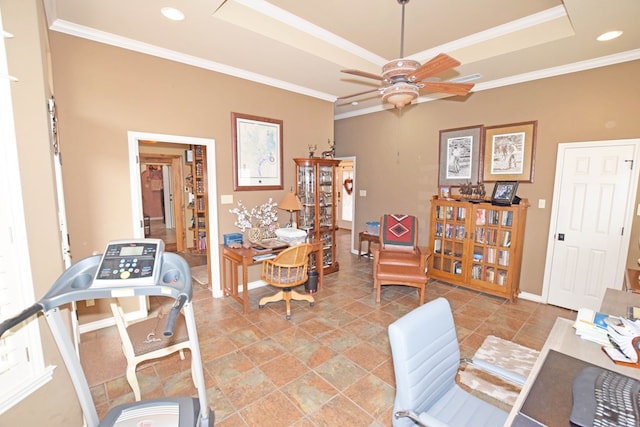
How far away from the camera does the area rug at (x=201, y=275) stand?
4.49m

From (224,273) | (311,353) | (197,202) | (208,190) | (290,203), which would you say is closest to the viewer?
(311,353)

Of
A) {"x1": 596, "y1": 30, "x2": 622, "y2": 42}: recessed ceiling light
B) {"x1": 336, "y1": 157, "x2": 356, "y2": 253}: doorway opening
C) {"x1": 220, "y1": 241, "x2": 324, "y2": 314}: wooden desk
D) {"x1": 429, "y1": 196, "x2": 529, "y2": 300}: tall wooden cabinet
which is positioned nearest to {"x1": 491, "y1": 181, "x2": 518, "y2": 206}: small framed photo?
{"x1": 429, "y1": 196, "x2": 529, "y2": 300}: tall wooden cabinet

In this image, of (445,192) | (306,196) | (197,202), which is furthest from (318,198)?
(197,202)

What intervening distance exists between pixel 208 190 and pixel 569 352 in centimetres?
380

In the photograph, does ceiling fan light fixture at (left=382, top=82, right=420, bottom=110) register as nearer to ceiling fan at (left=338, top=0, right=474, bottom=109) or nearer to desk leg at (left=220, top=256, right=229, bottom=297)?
ceiling fan at (left=338, top=0, right=474, bottom=109)

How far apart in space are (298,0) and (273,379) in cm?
345

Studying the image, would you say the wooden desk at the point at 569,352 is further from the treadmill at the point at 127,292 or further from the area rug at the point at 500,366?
the treadmill at the point at 127,292

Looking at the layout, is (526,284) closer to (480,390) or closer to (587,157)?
(587,157)

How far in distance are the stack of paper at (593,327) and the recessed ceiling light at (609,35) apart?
2.77 metres

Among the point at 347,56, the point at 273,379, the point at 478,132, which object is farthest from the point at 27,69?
the point at 478,132

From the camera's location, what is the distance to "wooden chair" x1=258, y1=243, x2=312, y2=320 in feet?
10.9

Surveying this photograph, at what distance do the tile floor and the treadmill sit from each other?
501 mm

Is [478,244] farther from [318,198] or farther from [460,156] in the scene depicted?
[318,198]

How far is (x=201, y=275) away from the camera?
15.6 feet
